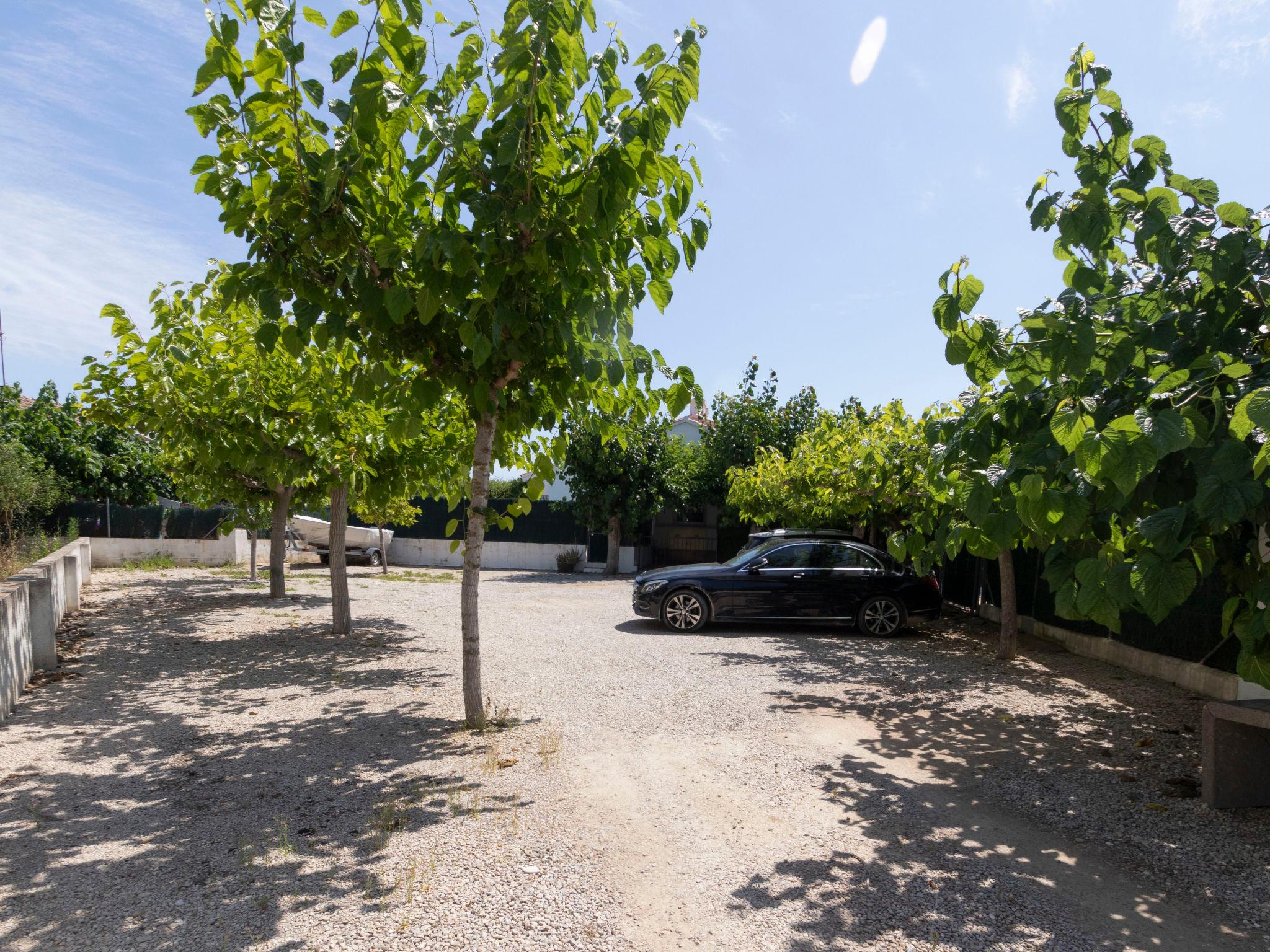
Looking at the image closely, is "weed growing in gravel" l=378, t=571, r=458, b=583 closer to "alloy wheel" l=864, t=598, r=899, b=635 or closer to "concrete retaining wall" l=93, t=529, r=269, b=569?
"concrete retaining wall" l=93, t=529, r=269, b=569

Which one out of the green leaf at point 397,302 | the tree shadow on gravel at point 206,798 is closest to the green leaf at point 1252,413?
the tree shadow on gravel at point 206,798

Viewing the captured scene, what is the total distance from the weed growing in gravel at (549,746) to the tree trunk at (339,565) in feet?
17.2

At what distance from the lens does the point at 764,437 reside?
984 inches

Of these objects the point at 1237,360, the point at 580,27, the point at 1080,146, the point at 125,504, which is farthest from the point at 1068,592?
the point at 125,504

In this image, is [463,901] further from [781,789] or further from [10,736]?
[10,736]

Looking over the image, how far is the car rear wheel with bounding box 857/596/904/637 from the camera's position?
37.4 feet

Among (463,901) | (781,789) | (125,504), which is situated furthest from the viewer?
(125,504)

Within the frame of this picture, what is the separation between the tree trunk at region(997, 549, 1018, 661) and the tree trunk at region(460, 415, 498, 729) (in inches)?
268

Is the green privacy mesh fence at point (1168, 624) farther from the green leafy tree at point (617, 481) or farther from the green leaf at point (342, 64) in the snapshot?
the green leafy tree at point (617, 481)

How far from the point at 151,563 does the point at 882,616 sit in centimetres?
1844

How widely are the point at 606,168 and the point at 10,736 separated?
5.46 metres

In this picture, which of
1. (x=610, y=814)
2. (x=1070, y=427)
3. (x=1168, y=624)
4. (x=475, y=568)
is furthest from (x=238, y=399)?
(x=1168, y=624)

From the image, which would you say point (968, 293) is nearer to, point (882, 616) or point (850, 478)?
point (850, 478)

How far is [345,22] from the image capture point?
3779 millimetres
